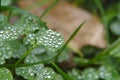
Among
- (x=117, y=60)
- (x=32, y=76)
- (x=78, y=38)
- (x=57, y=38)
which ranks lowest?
(x=78, y=38)

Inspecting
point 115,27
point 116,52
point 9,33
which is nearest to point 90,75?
point 116,52

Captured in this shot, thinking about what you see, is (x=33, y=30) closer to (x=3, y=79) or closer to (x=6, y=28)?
(x=6, y=28)

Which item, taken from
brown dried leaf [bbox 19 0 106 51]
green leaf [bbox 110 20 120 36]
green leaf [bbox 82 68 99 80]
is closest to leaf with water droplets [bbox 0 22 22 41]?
green leaf [bbox 82 68 99 80]

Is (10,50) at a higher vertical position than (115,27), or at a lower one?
higher

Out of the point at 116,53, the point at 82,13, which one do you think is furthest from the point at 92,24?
the point at 116,53

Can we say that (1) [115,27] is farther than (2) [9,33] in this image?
Yes

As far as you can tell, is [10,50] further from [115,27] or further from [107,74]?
[115,27]

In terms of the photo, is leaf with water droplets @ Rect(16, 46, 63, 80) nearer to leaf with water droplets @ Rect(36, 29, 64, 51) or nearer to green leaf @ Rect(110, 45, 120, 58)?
leaf with water droplets @ Rect(36, 29, 64, 51)

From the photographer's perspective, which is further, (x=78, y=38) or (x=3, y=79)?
(x=78, y=38)

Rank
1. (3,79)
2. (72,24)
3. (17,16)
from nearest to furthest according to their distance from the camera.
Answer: (3,79)
(17,16)
(72,24)
